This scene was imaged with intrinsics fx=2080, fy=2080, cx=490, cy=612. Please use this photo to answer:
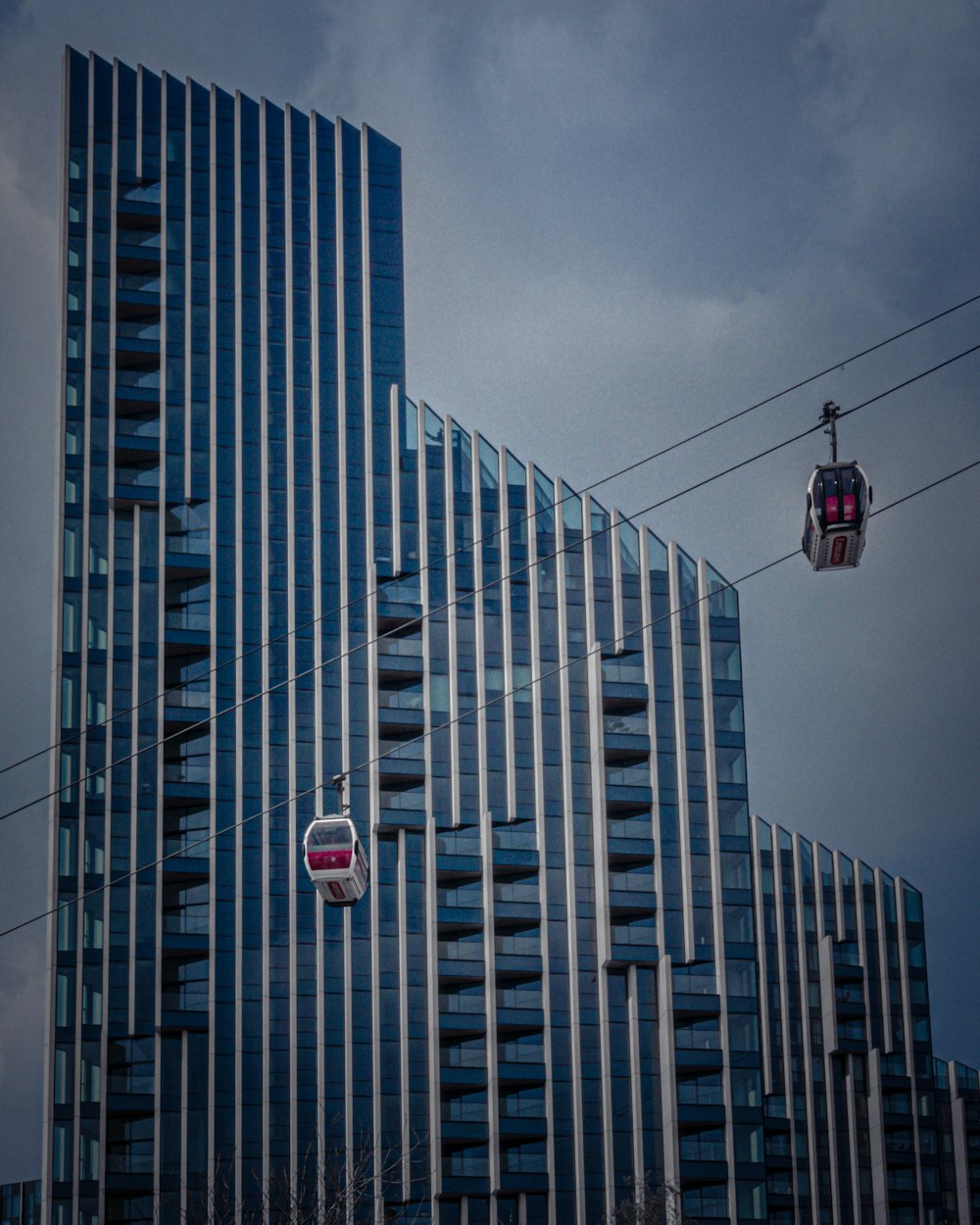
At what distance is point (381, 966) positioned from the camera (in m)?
88.4

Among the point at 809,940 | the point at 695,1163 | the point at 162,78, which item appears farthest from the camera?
the point at 809,940

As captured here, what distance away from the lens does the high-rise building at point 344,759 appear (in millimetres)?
86188

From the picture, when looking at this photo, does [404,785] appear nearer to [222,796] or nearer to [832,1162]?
Result: [222,796]

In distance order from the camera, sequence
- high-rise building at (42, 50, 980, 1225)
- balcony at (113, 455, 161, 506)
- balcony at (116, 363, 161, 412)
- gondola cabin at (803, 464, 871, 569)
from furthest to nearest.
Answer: balcony at (116, 363, 161, 412) → balcony at (113, 455, 161, 506) → high-rise building at (42, 50, 980, 1225) → gondola cabin at (803, 464, 871, 569)

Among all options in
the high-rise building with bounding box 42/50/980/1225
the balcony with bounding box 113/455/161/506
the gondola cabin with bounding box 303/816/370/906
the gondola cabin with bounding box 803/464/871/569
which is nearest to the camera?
the gondola cabin with bounding box 803/464/871/569

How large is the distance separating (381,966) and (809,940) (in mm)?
31641

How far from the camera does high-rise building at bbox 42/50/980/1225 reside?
8619 cm

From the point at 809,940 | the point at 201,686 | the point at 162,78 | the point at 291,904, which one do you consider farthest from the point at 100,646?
the point at 809,940

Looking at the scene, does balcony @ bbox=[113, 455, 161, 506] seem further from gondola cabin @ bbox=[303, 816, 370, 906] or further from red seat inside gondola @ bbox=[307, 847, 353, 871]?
red seat inside gondola @ bbox=[307, 847, 353, 871]

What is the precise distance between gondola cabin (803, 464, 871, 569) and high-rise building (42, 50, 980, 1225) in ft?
154

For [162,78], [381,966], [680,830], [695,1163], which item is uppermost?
[162,78]

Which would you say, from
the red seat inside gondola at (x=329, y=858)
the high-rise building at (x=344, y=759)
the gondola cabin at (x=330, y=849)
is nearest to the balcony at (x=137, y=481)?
the high-rise building at (x=344, y=759)

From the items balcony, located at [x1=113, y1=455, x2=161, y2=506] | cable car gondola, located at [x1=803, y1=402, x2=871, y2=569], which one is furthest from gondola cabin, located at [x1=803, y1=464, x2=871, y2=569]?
balcony, located at [x1=113, y1=455, x2=161, y2=506]

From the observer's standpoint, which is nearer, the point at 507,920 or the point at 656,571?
the point at 507,920
